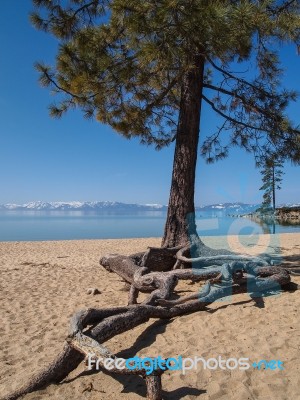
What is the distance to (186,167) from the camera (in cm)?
734

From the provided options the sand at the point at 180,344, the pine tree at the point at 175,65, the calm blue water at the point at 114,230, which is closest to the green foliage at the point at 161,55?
the pine tree at the point at 175,65

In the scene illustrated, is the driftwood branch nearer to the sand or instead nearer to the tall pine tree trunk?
the sand

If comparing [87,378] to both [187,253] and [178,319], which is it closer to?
[178,319]

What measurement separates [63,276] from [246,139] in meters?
6.22

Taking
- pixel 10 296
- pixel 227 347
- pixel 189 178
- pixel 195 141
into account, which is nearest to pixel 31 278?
pixel 10 296

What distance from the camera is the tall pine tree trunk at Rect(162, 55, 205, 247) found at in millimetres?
7355

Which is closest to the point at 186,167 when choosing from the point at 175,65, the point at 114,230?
the point at 175,65

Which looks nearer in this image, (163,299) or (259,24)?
(163,299)

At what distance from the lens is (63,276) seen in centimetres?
884

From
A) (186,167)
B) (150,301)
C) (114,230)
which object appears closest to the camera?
(150,301)

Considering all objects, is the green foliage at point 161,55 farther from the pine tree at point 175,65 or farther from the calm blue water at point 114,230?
the calm blue water at point 114,230

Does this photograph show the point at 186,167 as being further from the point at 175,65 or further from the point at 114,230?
the point at 114,230

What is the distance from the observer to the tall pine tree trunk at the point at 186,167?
736 cm

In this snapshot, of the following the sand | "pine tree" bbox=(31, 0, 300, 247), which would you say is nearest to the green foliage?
"pine tree" bbox=(31, 0, 300, 247)
